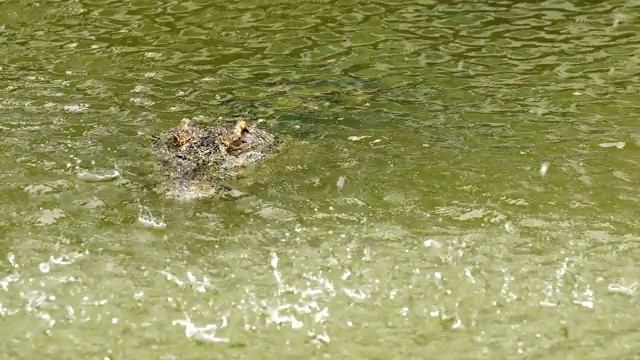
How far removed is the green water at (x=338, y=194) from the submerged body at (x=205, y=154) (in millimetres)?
191

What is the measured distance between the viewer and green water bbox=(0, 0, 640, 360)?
5.09m

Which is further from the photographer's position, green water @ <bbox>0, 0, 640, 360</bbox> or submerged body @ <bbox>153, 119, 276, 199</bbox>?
submerged body @ <bbox>153, 119, 276, 199</bbox>

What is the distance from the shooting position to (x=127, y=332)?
5039 millimetres

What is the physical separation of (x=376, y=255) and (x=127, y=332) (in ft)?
6.60

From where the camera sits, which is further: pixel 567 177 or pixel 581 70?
pixel 581 70

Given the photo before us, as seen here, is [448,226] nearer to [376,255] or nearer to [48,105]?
[376,255]

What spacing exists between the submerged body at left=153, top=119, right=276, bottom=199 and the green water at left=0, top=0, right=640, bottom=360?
19cm

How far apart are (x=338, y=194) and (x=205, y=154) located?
145 cm

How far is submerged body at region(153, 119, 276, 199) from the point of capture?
22.2 ft

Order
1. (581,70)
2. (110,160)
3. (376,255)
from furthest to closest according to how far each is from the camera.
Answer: (581,70) → (110,160) → (376,255)

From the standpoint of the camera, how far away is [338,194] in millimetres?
6699

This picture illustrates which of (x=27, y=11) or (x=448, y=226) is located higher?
(x=27, y=11)

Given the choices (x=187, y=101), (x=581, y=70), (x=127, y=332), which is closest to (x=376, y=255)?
(x=127, y=332)

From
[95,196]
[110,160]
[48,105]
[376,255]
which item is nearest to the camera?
[376,255]
